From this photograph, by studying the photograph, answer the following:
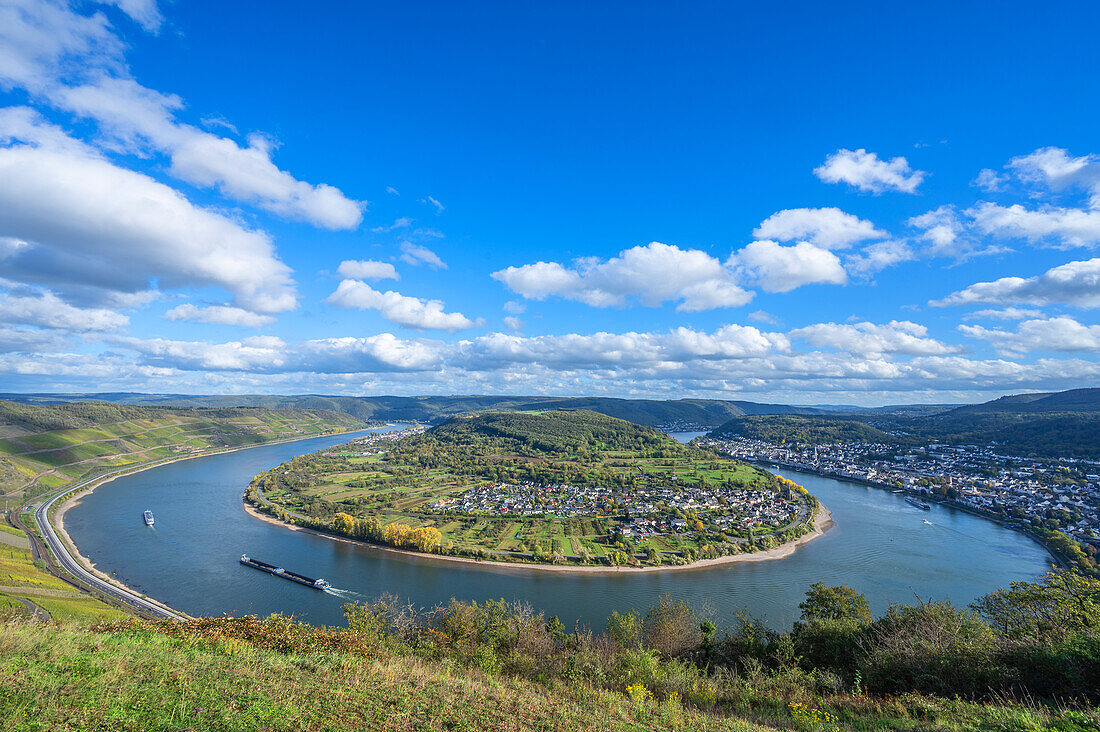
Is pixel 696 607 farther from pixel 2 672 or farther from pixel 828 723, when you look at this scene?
pixel 2 672

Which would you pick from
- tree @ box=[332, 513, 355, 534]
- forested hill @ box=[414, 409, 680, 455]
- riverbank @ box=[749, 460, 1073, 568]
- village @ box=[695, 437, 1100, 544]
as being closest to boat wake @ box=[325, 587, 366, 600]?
tree @ box=[332, 513, 355, 534]

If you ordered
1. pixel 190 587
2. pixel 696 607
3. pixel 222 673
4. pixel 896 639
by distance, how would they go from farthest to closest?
pixel 190 587 → pixel 696 607 → pixel 896 639 → pixel 222 673

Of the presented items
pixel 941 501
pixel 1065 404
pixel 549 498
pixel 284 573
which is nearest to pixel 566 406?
pixel 549 498

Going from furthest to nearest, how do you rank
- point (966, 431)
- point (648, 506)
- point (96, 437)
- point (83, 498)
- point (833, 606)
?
point (966, 431) < point (96, 437) < point (83, 498) < point (648, 506) < point (833, 606)

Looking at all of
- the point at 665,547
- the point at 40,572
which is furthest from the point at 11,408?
the point at 665,547

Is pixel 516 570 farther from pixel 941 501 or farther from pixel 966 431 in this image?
pixel 966 431

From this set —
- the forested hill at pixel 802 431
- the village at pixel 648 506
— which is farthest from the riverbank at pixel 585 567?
the forested hill at pixel 802 431
